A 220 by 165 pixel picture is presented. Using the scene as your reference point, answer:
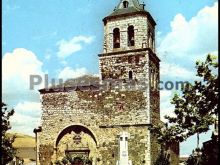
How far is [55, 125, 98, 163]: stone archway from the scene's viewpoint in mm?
25516

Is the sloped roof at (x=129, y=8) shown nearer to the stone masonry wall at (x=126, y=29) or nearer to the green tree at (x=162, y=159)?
the stone masonry wall at (x=126, y=29)

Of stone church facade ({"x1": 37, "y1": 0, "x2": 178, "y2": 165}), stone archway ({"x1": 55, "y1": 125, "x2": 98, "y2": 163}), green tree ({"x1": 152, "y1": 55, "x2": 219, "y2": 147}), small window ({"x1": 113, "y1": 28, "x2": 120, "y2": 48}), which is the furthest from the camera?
small window ({"x1": 113, "y1": 28, "x2": 120, "y2": 48})

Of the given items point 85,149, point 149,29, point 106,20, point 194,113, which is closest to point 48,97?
point 85,149

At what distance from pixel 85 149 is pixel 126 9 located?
364 inches

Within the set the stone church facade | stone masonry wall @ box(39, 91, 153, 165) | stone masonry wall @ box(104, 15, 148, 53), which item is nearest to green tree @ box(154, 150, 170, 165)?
the stone church facade

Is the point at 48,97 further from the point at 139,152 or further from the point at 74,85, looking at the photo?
the point at 139,152

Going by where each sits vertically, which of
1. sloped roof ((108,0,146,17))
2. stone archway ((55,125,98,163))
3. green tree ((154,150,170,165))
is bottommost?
green tree ((154,150,170,165))

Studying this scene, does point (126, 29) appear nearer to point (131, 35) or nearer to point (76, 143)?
point (131, 35)

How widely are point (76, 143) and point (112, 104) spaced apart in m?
3.33

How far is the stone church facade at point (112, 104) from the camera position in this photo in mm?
24797

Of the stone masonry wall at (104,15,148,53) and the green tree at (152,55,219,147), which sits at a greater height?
the stone masonry wall at (104,15,148,53)

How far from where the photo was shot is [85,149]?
83.9ft

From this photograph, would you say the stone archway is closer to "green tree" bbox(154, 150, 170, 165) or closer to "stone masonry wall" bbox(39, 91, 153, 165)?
"stone masonry wall" bbox(39, 91, 153, 165)

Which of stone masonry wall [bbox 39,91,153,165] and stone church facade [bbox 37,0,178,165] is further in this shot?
stone church facade [bbox 37,0,178,165]
